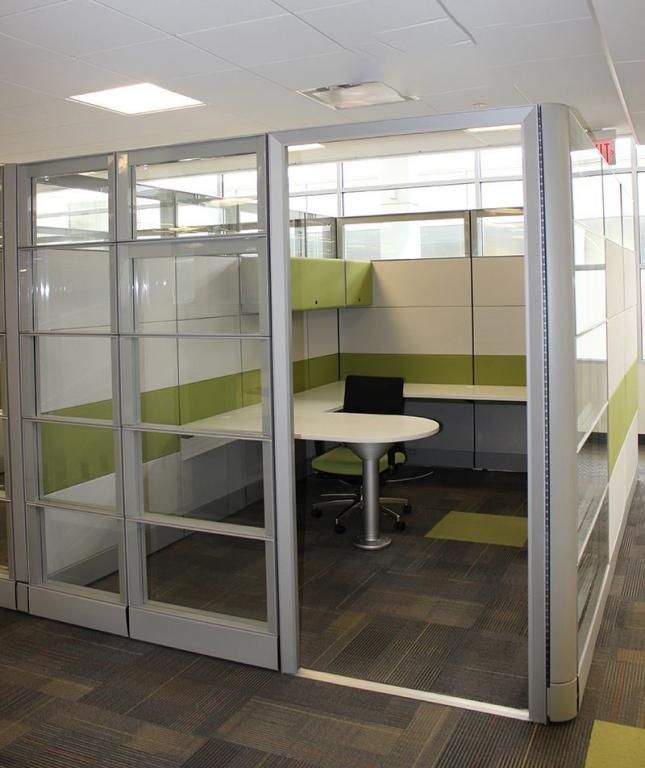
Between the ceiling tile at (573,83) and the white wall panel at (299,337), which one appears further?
the white wall panel at (299,337)

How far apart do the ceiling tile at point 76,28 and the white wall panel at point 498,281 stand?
10.6 feet

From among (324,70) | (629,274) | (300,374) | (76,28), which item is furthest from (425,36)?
(300,374)

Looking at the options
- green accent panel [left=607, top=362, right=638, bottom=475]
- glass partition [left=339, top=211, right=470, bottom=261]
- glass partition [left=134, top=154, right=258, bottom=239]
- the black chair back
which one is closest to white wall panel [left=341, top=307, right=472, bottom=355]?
glass partition [left=339, top=211, right=470, bottom=261]

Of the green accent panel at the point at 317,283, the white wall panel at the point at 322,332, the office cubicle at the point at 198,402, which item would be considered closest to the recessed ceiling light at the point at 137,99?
the green accent panel at the point at 317,283

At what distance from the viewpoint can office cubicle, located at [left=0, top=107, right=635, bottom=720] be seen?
2854 millimetres

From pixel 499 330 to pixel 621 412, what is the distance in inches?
77.9

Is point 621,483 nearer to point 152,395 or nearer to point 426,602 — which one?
point 426,602

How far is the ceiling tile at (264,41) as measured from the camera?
4387mm

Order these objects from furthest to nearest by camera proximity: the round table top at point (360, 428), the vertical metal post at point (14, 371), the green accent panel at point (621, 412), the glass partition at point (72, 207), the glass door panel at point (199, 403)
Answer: the round table top at point (360, 428), the green accent panel at point (621, 412), the vertical metal post at point (14, 371), the glass partition at point (72, 207), the glass door panel at point (199, 403)

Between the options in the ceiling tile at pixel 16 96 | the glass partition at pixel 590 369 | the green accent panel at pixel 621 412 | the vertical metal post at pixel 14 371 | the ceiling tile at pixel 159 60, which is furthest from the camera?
the ceiling tile at pixel 16 96

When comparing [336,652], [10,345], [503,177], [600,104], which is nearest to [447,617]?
[336,652]

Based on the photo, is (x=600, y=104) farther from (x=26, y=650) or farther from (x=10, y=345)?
(x=26, y=650)

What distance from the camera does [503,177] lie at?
29.7 ft

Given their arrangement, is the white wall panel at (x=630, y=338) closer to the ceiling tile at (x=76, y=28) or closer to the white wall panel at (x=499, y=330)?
the white wall panel at (x=499, y=330)
